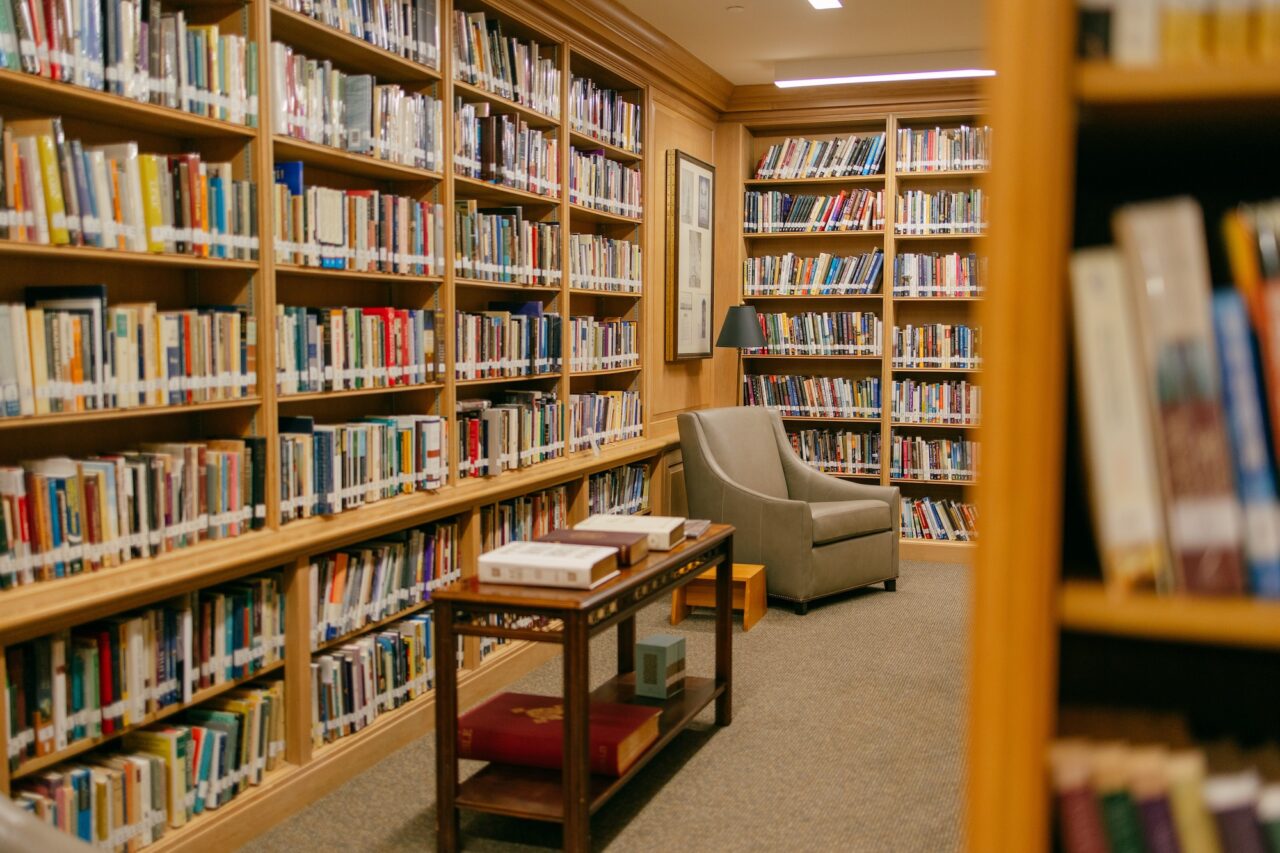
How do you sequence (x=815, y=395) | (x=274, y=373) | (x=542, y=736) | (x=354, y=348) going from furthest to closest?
(x=815, y=395) < (x=354, y=348) < (x=274, y=373) < (x=542, y=736)

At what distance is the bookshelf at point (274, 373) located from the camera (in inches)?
107

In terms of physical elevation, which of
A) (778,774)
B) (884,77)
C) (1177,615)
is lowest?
(778,774)

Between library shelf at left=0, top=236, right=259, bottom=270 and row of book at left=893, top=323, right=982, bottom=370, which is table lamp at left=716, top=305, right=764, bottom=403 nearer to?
row of book at left=893, top=323, right=982, bottom=370

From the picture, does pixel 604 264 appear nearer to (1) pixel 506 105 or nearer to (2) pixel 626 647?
(1) pixel 506 105

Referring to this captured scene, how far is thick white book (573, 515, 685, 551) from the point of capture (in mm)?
3453

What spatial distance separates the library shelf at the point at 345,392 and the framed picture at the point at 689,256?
2452mm

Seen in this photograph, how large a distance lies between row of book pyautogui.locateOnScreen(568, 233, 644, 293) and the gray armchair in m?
0.75

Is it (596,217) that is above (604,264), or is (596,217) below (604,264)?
above

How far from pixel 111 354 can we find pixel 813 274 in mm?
5000

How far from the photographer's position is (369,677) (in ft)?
12.0

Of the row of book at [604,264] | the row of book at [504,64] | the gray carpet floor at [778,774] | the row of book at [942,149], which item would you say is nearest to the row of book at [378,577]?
the gray carpet floor at [778,774]

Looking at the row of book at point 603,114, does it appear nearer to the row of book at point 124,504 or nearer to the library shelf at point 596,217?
the library shelf at point 596,217

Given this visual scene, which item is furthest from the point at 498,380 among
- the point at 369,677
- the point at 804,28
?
the point at 804,28

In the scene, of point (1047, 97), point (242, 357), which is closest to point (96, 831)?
point (242, 357)
